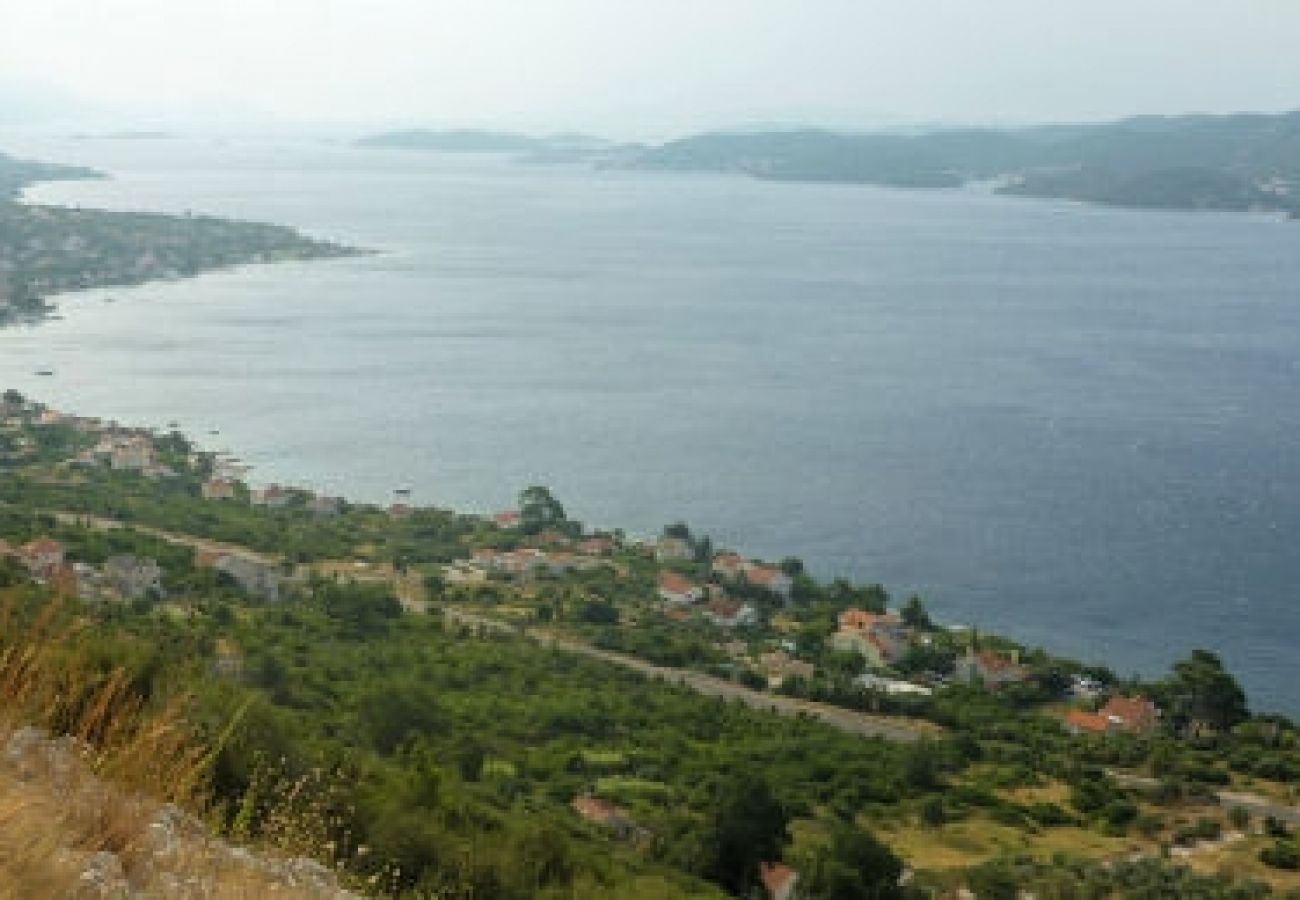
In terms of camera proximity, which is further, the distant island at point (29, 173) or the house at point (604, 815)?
the distant island at point (29, 173)

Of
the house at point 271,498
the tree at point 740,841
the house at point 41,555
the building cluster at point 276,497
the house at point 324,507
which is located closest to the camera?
the tree at point 740,841

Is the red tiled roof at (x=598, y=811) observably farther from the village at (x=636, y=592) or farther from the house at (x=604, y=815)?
the village at (x=636, y=592)

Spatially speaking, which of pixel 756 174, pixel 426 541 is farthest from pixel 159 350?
pixel 756 174

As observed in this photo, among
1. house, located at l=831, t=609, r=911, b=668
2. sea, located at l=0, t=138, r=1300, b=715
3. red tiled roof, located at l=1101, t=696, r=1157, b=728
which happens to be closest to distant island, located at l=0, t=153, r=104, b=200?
sea, located at l=0, t=138, r=1300, b=715

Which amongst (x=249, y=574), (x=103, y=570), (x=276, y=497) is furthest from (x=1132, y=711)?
(x=276, y=497)

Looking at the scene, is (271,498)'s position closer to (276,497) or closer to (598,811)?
(276,497)

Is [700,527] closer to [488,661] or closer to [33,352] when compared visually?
[488,661]

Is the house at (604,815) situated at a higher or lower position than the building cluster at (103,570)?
lower

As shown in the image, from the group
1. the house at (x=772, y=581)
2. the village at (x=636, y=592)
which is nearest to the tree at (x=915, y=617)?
the village at (x=636, y=592)
